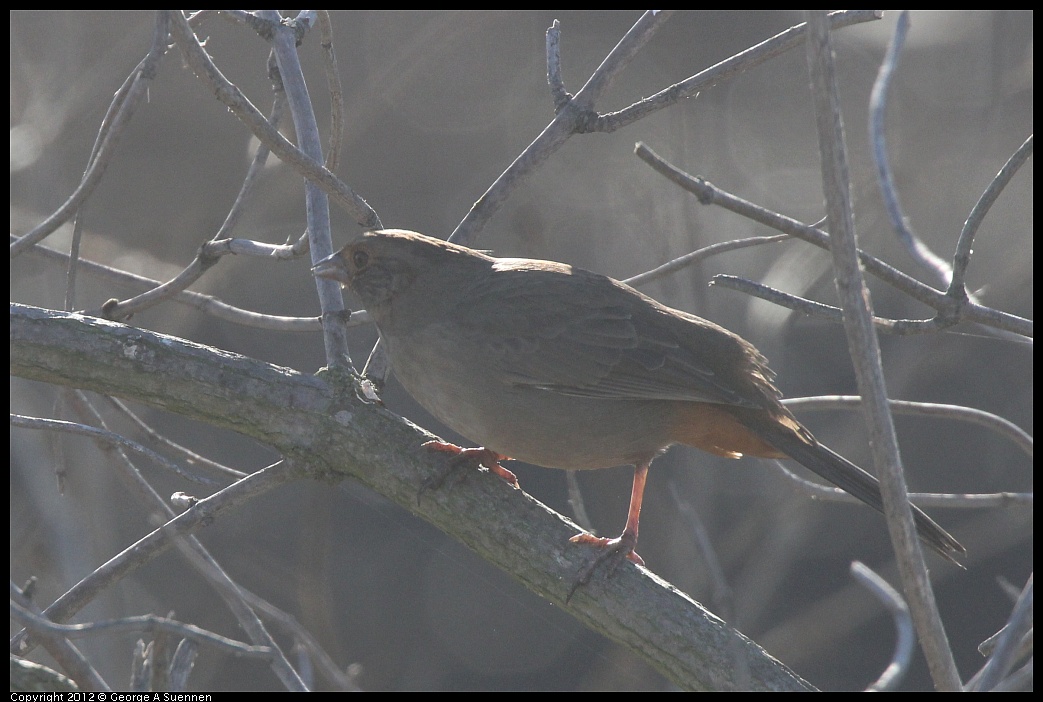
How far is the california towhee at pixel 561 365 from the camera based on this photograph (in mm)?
4227

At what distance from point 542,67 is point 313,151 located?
8871 millimetres

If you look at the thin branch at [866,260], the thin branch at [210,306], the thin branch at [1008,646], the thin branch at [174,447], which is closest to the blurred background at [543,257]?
the thin branch at [174,447]

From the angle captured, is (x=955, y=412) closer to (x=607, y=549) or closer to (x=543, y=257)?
(x=607, y=549)

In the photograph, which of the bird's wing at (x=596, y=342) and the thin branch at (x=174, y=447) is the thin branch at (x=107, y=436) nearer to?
the thin branch at (x=174, y=447)

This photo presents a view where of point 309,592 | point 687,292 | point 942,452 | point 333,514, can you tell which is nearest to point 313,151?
point 309,592

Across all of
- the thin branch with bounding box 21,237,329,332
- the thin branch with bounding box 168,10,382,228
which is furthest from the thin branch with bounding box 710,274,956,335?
the thin branch with bounding box 21,237,329,332

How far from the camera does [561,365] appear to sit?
4328mm

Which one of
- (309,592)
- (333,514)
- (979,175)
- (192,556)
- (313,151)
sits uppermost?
(979,175)

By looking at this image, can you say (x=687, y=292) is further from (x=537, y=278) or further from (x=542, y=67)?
(x=542, y=67)

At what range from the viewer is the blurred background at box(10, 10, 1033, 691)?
6.85 meters

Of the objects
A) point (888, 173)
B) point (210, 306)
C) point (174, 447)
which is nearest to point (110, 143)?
→ point (210, 306)

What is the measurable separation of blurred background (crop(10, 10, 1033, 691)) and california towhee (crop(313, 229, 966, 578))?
695 mm

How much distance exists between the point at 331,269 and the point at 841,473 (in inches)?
93.8

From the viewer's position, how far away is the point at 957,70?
1176 centimetres
